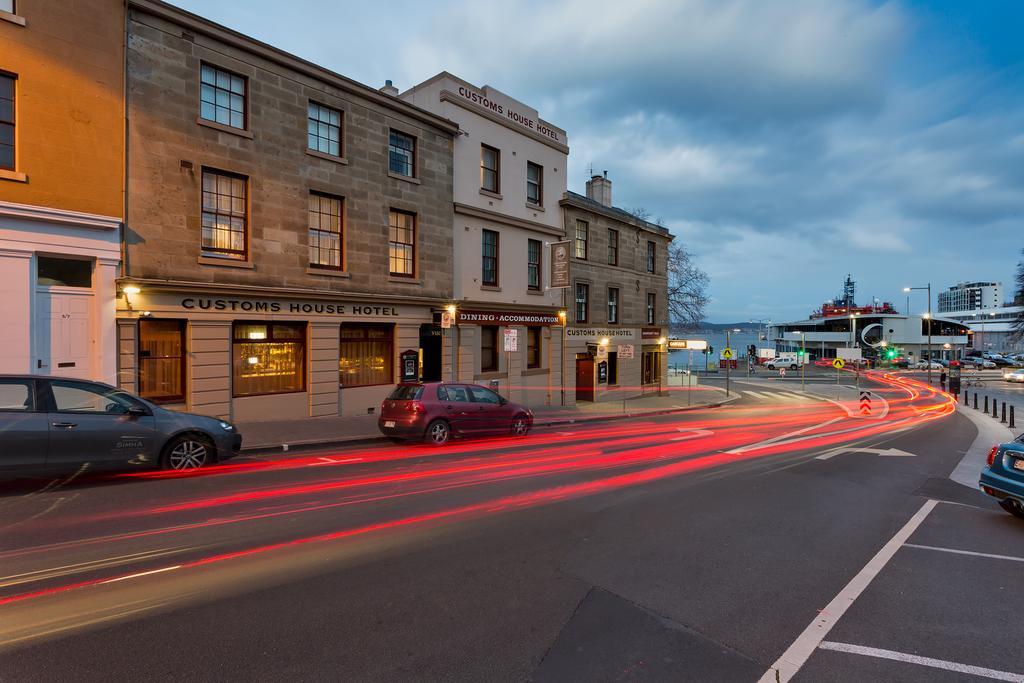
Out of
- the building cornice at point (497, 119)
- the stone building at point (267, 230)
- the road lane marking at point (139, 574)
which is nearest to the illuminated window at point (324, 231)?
the stone building at point (267, 230)

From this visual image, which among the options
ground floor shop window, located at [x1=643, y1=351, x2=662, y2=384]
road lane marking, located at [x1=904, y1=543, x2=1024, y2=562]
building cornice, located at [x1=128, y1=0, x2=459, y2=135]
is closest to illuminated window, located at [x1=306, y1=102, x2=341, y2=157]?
building cornice, located at [x1=128, y1=0, x2=459, y2=135]

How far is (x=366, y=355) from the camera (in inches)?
728

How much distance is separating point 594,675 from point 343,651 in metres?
1.79

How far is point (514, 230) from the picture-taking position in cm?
2380

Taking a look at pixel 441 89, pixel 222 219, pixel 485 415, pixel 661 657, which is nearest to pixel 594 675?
pixel 661 657

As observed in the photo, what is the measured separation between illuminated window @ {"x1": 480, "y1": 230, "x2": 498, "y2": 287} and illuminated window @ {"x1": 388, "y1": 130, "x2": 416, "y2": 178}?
14.3 feet

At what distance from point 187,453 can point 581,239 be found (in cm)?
2204

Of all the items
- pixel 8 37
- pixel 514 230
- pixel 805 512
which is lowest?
pixel 805 512

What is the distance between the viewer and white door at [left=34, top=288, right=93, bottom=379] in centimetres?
1224

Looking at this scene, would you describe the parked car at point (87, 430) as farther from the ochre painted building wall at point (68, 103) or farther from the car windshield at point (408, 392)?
the ochre painted building wall at point (68, 103)

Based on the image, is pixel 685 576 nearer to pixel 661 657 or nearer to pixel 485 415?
pixel 661 657

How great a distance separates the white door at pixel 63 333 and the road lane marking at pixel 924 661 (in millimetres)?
15254

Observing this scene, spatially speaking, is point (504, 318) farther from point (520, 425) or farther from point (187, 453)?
point (187, 453)

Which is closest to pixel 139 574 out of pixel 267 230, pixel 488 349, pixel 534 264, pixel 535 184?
pixel 267 230
